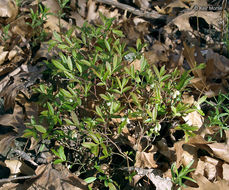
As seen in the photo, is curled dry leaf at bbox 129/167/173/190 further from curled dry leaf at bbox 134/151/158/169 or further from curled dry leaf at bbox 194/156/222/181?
curled dry leaf at bbox 194/156/222/181

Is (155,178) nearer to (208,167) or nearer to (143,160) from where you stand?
(143,160)

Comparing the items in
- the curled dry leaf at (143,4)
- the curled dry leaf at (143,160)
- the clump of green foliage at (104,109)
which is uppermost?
the curled dry leaf at (143,4)

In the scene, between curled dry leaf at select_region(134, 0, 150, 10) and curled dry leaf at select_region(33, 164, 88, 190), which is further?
curled dry leaf at select_region(134, 0, 150, 10)

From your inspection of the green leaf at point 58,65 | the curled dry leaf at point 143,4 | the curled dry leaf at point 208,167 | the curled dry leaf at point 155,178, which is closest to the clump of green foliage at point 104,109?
the green leaf at point 58,65

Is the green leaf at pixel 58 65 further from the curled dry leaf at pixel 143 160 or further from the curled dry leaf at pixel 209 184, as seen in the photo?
the curled dry leaf at pixel 209 184

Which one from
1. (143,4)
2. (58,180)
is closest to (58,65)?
(58,180)

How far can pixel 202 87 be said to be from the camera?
7.66 ft

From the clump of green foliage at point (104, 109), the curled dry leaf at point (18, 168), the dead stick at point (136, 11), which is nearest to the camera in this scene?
the clump of green foliage at point (104, 109)

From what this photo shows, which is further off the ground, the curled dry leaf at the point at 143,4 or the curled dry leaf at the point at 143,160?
the curled dry leaf at the point at 143,4

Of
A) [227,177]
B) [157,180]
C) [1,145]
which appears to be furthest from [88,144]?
[227,177]

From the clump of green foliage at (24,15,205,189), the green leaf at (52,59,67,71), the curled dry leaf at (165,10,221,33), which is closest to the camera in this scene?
the clump of green foliage at (24,15,205,189)

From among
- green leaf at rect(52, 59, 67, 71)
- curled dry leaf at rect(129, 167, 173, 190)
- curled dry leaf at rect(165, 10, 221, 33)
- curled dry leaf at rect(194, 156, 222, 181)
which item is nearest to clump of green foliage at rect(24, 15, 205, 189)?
green leaf at rect(52, 59, 67, 71)

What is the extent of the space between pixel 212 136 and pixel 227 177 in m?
0.34

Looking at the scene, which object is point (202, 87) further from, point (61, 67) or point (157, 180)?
point (61, 67)
